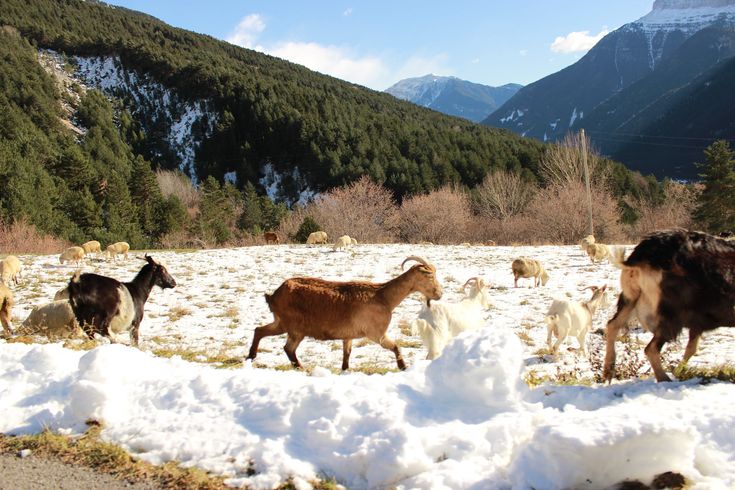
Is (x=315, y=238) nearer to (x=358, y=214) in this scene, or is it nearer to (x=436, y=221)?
(x=358, y=214)

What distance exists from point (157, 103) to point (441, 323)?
126 m

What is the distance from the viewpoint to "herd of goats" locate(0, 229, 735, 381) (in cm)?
424

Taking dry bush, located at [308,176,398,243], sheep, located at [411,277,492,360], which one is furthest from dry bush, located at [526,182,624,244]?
sheep, located at [411,277,492,360]

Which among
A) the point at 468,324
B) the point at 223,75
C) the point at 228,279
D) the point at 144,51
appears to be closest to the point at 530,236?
the point at 228,279

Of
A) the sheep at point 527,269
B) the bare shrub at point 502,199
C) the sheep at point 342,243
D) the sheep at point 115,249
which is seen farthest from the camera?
the bare shrub at point 502,199

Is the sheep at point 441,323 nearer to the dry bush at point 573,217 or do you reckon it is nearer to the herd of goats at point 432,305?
the herd of goats at point 432,305

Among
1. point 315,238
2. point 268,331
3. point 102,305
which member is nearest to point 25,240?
point 315,238

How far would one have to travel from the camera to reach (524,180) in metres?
71.1

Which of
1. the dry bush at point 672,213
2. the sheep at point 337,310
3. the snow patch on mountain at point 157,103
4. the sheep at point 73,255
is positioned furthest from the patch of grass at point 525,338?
the snow patch on mountain at point 157,103

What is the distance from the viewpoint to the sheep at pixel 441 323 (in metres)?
7.33

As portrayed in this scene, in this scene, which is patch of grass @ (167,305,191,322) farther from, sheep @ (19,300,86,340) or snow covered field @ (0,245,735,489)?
snow covered field @ (0,245,735,489)

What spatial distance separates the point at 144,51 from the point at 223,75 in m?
22.9

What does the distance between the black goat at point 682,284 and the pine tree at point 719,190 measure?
152ft

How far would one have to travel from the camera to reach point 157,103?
118 m
